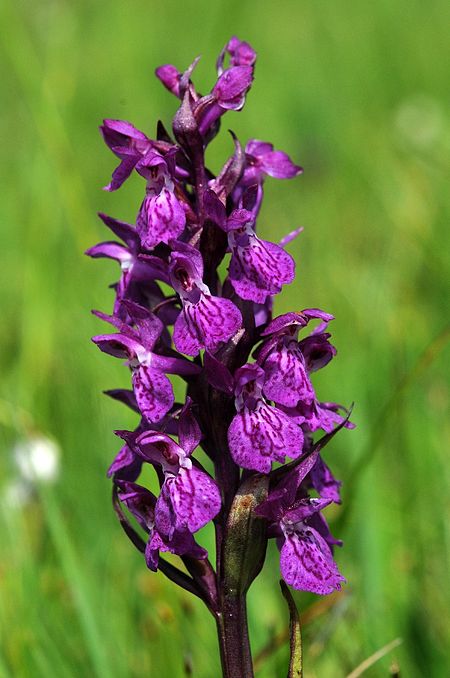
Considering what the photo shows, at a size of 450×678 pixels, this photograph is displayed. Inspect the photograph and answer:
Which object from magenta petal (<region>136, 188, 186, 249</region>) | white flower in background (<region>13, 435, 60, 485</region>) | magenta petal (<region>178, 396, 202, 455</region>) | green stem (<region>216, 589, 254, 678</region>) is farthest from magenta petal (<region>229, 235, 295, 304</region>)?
white flower in background (<region>13, 435, 60, 485</region>)

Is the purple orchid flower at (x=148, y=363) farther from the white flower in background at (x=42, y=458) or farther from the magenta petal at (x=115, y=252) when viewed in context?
the white flower in background at (x=42, y=458)

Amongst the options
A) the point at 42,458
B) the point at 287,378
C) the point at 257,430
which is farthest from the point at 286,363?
the point at 42,458

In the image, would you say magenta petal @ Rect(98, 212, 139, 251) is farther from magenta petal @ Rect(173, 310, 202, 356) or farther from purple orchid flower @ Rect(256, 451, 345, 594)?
purple orchid flower @ Rect(256, 451, 345, 594)

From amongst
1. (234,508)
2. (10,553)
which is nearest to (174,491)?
(234,508)

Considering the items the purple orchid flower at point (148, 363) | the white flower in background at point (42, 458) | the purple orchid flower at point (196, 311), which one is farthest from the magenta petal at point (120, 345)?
the white flower in background at point (42, 458)

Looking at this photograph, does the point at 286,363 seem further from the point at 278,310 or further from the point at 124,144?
the point at 278,310
